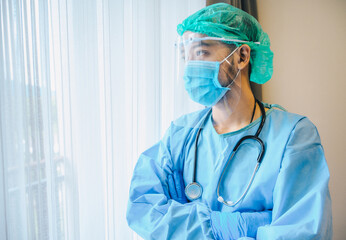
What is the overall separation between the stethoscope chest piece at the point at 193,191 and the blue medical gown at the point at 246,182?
0.02 meters

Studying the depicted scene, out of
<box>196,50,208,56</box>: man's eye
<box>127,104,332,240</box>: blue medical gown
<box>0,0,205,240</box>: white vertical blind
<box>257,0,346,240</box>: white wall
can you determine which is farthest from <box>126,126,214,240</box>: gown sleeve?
<box>257,0,346,240</box>: white wall

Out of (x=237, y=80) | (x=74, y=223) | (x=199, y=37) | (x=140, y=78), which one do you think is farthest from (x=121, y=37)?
(x=74, y=223)

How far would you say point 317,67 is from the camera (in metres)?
2.06

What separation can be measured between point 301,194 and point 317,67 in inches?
63.4

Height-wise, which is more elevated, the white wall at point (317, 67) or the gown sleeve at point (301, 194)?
the white wall at point (317, 67)

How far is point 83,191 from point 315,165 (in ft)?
3.01

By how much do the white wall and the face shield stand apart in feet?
4.38

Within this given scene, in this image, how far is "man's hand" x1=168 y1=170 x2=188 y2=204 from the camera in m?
1.06

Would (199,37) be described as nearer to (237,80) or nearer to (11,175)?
(237,80)

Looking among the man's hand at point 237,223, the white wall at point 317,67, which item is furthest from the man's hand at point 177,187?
the white wall at point 317,67

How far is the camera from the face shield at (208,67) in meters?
0.96

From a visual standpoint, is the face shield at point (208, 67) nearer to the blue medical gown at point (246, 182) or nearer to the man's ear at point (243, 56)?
the man's ear at point (243, 56)

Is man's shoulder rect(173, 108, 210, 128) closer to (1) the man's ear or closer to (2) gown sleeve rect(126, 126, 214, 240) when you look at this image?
(2) gown sleeve rect(126, 126, 214, 240)

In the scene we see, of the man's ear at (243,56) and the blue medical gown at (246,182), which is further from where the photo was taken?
the man's ear at (243,56)
